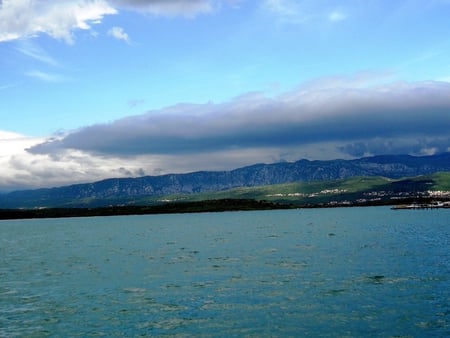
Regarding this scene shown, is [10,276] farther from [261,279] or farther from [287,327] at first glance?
[287,327]

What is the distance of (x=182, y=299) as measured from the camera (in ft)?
174

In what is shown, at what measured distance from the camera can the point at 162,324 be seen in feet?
140

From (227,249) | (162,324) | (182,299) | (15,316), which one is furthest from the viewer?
(227,249)

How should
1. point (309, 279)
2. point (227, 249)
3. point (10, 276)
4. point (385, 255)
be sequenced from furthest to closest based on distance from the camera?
point (227, 249), point (385, 255), point (10, 276), point (309, 279)

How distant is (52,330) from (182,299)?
A: 15215 mm

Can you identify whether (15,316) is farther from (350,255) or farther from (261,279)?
(350,255)

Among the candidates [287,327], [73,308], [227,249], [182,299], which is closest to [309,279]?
[182,299]

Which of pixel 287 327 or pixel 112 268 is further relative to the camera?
pixel 112 268

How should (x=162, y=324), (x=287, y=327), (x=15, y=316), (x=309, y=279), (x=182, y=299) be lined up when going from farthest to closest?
1. (x=309, y=279)
2. (x=182, y=299)
3. (x=15, y=316)
4. (x=162, y=324)
5. (x=287, y=327)

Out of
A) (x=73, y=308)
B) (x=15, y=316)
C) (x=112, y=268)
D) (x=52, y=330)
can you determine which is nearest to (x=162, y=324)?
(x=52, y=330)

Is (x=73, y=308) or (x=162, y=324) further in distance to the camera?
(x=73, y=308)

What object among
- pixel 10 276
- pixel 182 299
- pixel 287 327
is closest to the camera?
pixel 287 327

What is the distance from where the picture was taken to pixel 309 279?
62781 mm

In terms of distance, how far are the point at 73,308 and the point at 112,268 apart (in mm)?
32501
